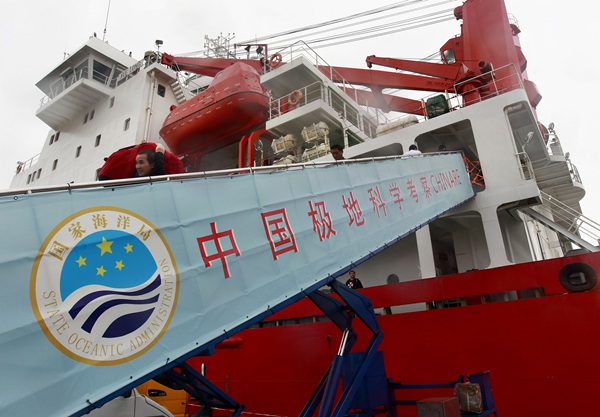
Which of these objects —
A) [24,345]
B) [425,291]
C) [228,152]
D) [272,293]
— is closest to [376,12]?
[228,152]

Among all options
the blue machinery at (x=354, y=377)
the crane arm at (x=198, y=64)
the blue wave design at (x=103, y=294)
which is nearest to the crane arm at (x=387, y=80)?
the crane arm at (x=198, y=64)

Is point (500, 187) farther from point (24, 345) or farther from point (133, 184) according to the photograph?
point (24, 345)

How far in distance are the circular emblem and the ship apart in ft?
0.74

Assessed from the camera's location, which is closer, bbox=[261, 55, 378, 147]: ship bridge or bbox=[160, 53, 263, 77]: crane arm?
bbox=[261, 55, 378, 147]: ship bridge

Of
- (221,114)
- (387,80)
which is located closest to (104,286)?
(221,114)

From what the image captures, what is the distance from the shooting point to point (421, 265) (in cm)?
788

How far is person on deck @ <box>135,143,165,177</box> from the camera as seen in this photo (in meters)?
3.24

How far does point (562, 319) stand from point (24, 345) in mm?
6075

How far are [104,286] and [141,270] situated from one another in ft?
0.82

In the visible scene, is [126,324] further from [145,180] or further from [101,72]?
[101,72]

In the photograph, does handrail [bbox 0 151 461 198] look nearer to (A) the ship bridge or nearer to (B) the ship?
(B) the ship

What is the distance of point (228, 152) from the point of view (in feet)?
52.1

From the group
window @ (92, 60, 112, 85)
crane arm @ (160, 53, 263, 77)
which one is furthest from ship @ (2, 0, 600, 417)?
window @ (92, 60, 112, 85)

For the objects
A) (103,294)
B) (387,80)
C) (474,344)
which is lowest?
(474,344)
